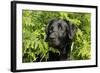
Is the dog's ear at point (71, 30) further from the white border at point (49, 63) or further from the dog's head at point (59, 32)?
the white border at point (49, 63)

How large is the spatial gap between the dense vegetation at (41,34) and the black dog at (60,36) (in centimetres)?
3

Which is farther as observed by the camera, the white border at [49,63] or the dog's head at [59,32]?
the dog's head at [59,32]

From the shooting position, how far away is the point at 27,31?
1.69m

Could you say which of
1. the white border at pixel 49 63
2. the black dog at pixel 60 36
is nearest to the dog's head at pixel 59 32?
the black dog at pixel 60 36

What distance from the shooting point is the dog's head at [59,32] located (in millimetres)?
1772

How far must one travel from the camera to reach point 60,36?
1.80 meters

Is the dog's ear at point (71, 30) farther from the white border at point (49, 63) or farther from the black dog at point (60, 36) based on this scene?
the white border at point (49, 63)

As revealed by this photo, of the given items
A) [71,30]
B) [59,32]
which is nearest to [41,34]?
[59,32]

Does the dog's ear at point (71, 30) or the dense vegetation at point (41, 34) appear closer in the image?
the dense vegetation at point (41, 34)

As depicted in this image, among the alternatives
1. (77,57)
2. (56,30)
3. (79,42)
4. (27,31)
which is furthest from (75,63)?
(27,31)

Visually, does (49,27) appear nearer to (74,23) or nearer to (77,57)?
(74,23)

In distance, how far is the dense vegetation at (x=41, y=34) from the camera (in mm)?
1692

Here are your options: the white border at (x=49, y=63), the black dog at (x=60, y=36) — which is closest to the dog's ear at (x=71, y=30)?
the black dog at (x=60, y=36)

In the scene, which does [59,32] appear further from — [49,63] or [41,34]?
[49,63]
